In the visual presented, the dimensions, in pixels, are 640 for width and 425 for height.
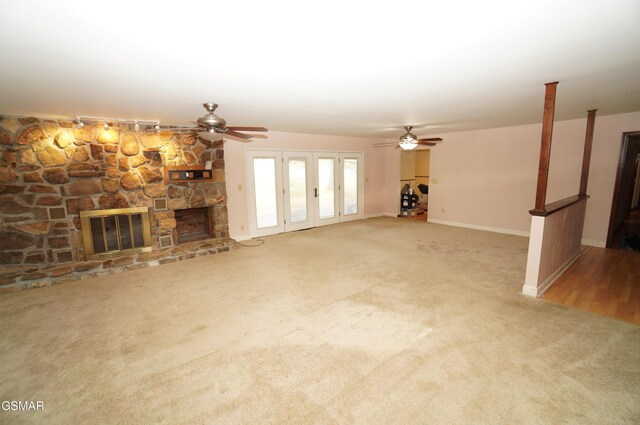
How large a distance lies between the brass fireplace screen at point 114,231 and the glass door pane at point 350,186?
4783mm

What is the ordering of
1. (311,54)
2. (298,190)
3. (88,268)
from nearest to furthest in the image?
1. (311,54)
2. (88,268)
3. (298,190)

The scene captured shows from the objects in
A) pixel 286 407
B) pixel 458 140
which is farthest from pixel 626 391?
pixel 458 140

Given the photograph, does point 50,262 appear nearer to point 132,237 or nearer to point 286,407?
point 132,237

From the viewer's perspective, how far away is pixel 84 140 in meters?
4.45

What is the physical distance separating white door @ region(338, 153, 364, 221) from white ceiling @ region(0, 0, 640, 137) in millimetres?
3976

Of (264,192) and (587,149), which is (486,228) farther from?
(264,192)

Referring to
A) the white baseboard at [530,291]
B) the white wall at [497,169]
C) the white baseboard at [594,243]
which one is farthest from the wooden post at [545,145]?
the white baseboard at [594,243]

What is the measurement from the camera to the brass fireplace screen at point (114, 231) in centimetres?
459

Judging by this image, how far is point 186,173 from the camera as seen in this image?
5.24m

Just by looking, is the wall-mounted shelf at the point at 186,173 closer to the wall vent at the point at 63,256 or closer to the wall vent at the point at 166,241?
the wall vent at the point at 166,241

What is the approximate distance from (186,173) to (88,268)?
2.12 metres

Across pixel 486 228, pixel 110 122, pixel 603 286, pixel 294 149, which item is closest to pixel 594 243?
pixel 486 228

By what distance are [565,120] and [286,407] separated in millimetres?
6636

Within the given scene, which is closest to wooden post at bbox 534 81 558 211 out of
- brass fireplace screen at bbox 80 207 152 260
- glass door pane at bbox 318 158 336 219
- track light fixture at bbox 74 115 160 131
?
glass door pane at bbox 318 158 336 219
